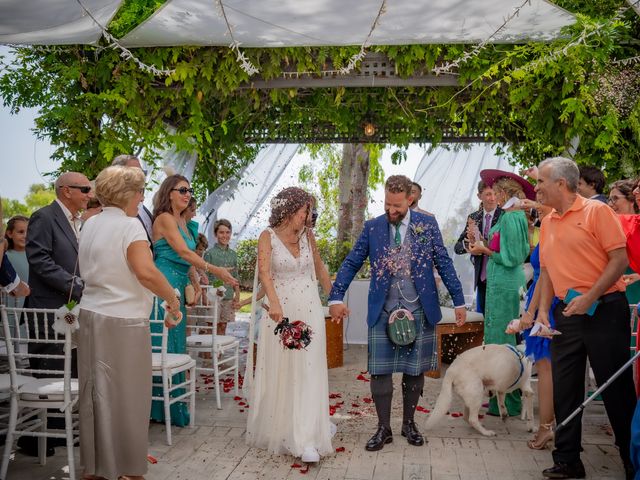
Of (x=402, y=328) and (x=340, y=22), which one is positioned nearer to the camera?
(x=402, y=328)

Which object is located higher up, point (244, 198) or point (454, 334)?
point (244, 198)

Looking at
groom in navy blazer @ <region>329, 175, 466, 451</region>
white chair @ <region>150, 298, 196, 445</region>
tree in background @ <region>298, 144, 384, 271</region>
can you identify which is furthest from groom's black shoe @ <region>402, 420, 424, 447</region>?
tree in background @ <region>298, 144, 384, 271</region>

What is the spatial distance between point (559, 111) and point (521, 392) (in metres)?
3.12

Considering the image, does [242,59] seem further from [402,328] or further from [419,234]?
[402,328]

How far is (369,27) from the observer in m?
5.79

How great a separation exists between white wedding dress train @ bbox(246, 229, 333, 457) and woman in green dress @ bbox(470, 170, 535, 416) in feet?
5.20

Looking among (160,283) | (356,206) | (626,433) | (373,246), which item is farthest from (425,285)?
(356,206)

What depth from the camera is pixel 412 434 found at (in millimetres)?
4406

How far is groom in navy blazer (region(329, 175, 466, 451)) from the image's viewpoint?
428 cm

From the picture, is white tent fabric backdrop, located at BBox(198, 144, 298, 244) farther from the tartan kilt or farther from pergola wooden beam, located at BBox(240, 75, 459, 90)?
the tartan kilt

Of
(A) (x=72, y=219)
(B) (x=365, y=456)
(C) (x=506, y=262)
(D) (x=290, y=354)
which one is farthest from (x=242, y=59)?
(B) (x=365, y=456)

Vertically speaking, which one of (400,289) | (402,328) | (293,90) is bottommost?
(402,328)

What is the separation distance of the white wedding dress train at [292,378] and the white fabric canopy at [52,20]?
2639 mm

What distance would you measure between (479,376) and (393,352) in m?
0.68
